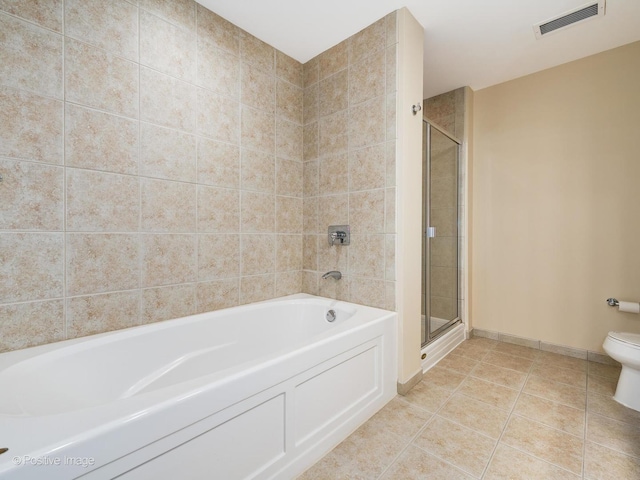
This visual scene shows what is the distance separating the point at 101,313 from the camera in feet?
4.81

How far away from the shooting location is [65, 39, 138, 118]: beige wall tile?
4.48 ft

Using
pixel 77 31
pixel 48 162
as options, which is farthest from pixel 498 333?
pixel 77 31

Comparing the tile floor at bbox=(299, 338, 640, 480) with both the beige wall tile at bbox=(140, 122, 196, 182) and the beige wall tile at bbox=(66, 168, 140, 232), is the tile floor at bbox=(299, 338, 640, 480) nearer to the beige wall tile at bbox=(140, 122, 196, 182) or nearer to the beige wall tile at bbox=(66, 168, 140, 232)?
the beige wall tile at bbox=(66, 168, 140, 232)

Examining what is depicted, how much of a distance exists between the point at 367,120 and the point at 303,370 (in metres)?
1.63

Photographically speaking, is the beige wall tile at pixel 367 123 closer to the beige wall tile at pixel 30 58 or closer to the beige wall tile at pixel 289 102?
the beige wall tile at pixel 289 102

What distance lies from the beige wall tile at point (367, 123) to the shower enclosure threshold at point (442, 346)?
161 centimetres

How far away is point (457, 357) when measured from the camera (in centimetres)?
242

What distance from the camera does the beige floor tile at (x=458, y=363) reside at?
2197 mm

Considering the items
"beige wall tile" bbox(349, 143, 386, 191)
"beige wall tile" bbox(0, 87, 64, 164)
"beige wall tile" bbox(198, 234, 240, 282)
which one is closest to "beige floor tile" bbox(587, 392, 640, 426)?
"beige wall tile" bbox(349, 143, 386, 191)

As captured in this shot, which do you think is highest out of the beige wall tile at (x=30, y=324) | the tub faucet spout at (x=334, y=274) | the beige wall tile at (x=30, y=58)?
the beige wall tile at (x=30, y=58)

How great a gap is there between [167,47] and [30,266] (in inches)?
53.2

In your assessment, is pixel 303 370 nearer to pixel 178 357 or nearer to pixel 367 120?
pixel 178 357

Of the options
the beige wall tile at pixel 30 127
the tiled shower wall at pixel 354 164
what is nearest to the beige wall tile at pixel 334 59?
the tiled shower wall at pixel 354 164

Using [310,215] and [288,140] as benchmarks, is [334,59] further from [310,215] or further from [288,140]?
[310,215]
